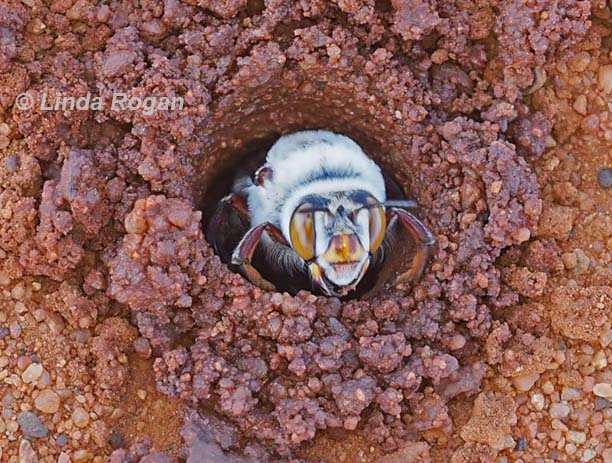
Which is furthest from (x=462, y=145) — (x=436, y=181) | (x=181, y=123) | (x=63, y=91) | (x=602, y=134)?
(x=63, y=91)

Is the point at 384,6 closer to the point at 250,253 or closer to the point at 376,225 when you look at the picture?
the point at 376,225

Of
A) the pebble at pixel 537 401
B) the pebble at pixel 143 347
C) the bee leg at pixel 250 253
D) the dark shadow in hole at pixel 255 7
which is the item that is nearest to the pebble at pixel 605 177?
the pebble at pixel 537 401

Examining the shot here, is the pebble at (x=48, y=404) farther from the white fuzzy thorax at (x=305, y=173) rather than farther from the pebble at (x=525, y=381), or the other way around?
the pebble at (x=525, y=381)

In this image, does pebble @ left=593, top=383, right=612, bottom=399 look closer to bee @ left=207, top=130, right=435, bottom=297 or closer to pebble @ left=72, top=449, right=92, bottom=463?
bee @ left=207, top=130, right=435, bottom=297

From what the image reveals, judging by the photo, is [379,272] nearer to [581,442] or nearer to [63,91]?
[581,442]

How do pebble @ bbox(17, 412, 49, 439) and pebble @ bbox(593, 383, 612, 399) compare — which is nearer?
pebble @ bbox(17, 412, 49, 439)

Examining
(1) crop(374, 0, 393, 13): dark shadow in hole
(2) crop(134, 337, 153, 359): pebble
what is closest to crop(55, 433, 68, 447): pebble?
(2) crop(134, 337, 153, 359): pebble
